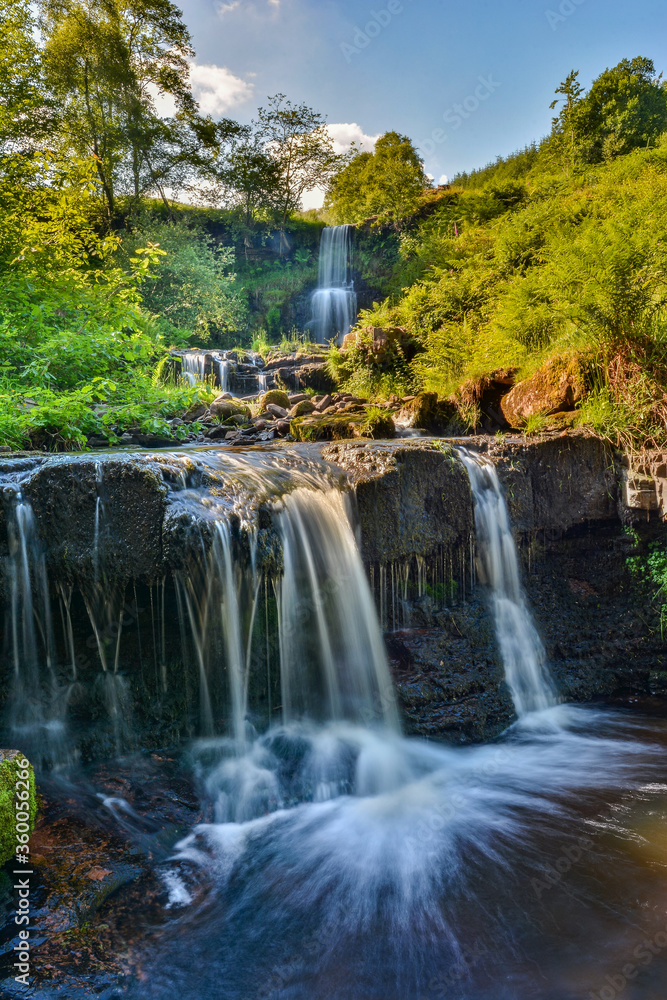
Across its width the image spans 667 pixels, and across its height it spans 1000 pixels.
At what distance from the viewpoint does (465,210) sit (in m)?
15.3

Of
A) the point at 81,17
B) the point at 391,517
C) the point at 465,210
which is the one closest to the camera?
the point at 391,517

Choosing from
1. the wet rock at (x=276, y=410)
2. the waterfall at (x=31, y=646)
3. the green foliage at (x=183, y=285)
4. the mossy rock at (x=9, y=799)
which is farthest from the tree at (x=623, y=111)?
the mossy rock at (x=9, y=799)

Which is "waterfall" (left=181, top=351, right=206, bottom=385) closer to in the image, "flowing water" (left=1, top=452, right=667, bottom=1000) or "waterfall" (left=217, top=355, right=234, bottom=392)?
"waterfall" (left=217, top=355, right=234, bottom=392)

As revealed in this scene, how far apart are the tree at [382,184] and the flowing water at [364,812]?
1726cm

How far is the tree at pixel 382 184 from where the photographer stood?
18953 millimetres

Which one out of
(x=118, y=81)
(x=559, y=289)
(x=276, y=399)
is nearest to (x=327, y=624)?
(x=559, y=289)

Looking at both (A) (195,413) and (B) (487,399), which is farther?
(A) (195,413)

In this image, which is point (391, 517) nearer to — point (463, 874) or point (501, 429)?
point (463, 874)

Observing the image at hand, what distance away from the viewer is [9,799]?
269 cm

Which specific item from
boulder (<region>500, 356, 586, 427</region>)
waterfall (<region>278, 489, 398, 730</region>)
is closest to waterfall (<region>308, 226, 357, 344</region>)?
boulder (<region>500, 356, 586, 427</region>)

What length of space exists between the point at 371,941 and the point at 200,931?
0.89m

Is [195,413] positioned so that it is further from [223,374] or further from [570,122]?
[570,122]

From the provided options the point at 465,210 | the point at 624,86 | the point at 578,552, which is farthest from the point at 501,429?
the point at 624,86

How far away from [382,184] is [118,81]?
1170 centimetres
